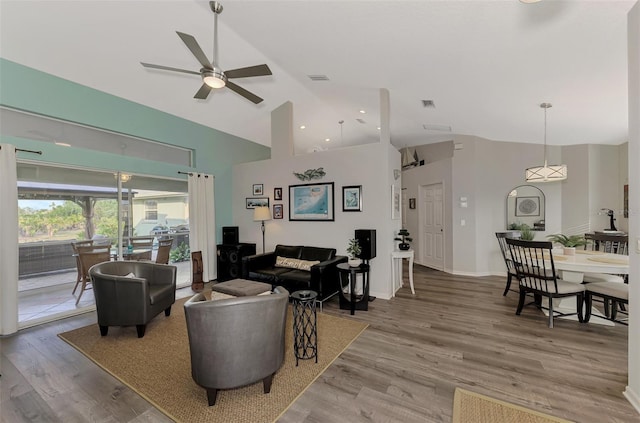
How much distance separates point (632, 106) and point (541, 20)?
0.99m

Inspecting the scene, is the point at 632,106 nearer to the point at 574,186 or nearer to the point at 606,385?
the point at 606,385

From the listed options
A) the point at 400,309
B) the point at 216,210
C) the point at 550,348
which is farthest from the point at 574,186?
the point at 216,210

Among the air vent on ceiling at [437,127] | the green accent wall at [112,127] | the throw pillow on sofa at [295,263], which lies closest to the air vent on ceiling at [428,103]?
the air vent on ceiling at [437,127]

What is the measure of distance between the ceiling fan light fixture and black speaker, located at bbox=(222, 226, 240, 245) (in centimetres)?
324

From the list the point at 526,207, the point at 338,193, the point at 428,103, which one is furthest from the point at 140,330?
the point at 526,207

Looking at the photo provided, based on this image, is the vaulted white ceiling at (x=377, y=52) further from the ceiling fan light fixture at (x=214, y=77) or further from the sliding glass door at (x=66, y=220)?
the sliding glass door at (x=66, y=220)

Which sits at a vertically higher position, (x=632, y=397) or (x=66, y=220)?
(x=66, y=220)

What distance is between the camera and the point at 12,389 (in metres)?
2.05

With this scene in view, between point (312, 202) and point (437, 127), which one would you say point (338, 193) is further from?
point (437, 127)

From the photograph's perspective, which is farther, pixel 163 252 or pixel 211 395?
pixel 163 252

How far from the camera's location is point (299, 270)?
13.9 ft

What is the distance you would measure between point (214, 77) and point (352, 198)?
266cm

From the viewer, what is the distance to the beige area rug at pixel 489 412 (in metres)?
1.71

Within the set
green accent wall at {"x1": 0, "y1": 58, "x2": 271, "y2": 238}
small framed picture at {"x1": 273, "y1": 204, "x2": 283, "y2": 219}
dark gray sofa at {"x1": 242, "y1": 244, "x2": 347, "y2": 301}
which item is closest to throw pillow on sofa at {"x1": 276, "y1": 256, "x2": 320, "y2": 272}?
dark gray sofa at {"x1": 242, "y1": 244, "x2": 347, "y2": 301}
